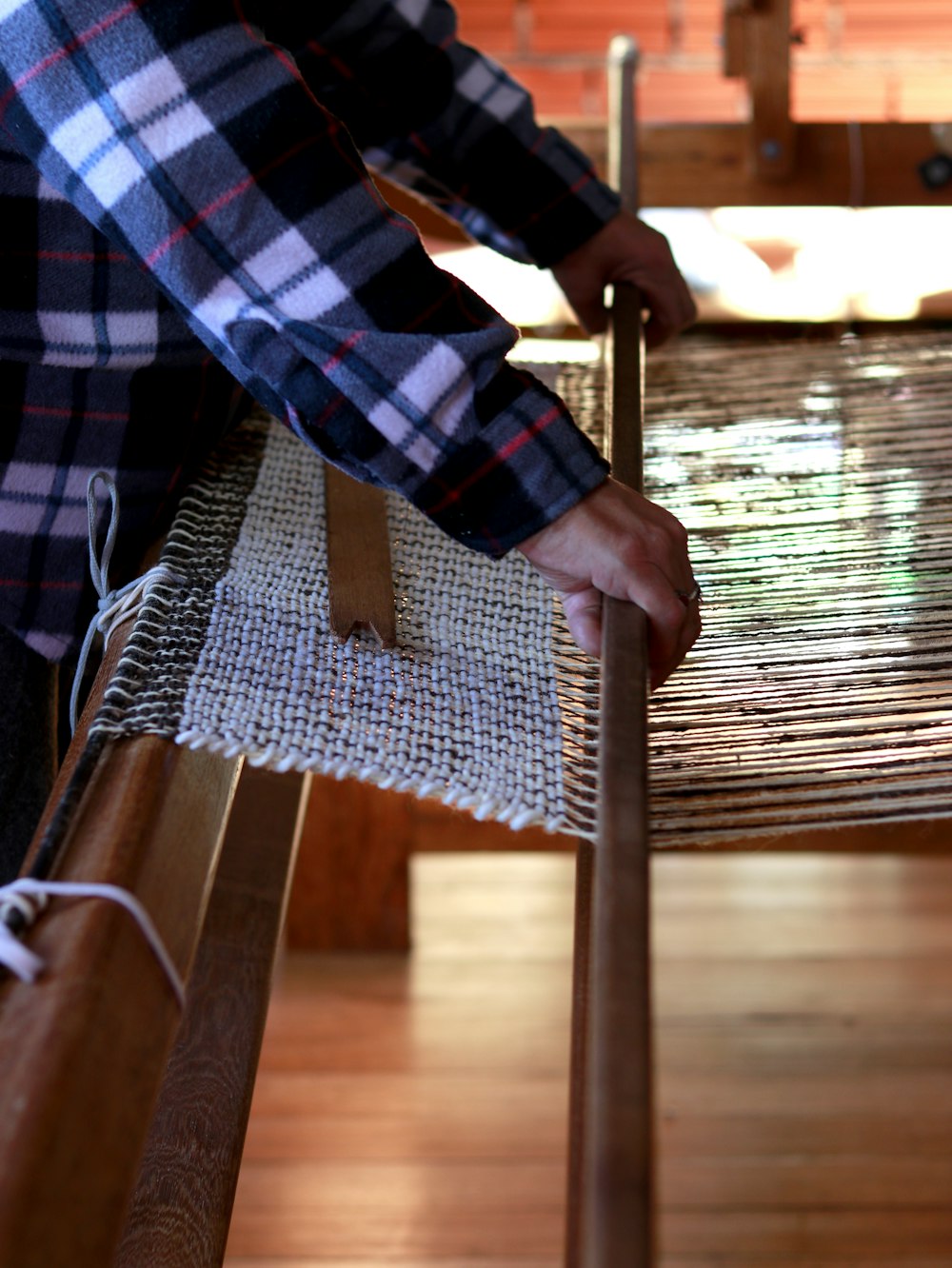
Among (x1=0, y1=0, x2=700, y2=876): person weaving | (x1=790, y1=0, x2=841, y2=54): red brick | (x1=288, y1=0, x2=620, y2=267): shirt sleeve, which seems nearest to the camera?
(x1=0, y1=0, x2=700, y2=876): person weaving

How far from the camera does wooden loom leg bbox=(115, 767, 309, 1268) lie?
0.83 meters

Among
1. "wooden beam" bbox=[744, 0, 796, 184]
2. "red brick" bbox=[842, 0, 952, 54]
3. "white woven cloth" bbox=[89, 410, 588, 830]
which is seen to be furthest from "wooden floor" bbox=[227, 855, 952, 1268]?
"red brick" bbox=[842, 0, 952, 54]

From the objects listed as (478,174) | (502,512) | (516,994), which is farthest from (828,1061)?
(502,512)

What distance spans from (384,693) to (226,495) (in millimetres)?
241

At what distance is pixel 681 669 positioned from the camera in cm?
78

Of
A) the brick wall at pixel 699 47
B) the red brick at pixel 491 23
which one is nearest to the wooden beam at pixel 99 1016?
the brick wall at pixel 699 47

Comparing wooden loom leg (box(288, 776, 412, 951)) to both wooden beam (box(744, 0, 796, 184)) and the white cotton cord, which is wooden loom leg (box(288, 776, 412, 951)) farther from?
the white cotton cord

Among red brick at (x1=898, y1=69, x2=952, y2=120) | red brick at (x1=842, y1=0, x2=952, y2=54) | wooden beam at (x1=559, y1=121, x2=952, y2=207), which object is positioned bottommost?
wooden beam at (x1=559, y1=121, x2=952, y2=207)

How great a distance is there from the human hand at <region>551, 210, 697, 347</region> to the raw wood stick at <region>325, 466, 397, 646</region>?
0.32 meters

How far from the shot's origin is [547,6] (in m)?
4.45

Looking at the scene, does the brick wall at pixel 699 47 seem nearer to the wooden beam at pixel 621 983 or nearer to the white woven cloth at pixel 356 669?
the white woven cloth at pixel 356 669

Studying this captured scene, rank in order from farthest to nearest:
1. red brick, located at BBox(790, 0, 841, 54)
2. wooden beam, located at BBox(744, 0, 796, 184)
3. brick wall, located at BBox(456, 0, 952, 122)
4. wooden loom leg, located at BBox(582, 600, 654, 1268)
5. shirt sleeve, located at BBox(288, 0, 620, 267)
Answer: brick wall, located at BBox(456, 0, 952, 122) → red brick, located at BBox(790, 0, 841, 54) → wooden beam, located at BBox(744, 0, 796, 184) → shirt sleeve, located at BBox(288, 0, 620, 267) → wooden loom leg, located at BBox(582, 600, 654, 1268)

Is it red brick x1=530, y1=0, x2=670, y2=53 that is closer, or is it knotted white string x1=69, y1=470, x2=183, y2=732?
knotted white string x1=69, y1=470, x2=183, y2=732

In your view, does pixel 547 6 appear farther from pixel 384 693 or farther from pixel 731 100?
pixel 384 693
